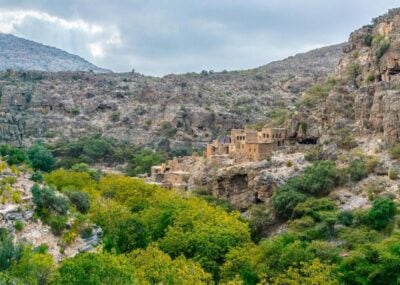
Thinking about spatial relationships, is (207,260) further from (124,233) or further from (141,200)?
(141,200)

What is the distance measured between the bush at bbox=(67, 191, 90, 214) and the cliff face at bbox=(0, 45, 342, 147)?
184 ft

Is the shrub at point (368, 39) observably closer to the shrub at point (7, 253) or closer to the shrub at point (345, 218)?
the shrub at point (345, 218)

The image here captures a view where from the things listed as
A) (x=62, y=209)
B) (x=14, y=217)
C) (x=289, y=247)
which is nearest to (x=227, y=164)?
(x=289, y=247)

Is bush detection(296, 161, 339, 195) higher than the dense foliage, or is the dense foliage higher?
bush detection(296, 161, 339, 195)

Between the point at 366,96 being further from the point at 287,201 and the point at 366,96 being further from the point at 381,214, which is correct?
the point at 381,214

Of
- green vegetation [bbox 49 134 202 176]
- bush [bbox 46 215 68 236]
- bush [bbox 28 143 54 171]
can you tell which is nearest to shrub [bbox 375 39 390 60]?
green vegetation [bbox 49 134 202 176]

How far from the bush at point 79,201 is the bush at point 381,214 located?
17.8 m

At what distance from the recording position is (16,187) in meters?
34.4

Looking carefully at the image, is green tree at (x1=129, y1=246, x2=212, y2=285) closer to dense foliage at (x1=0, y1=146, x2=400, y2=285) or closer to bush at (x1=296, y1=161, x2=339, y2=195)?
dense foliage at (x1=0, y1=146, x2=400, y2=285)

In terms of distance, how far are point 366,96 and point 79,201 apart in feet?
89.7

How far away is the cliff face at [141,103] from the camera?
10306 centimetres

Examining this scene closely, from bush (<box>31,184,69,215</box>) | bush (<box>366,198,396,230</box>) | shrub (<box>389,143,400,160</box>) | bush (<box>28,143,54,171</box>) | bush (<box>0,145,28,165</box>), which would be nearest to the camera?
bush (<box>31,184,69,215</box>)

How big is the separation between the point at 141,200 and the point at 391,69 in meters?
24.9

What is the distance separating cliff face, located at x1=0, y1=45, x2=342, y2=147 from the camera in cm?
10306
